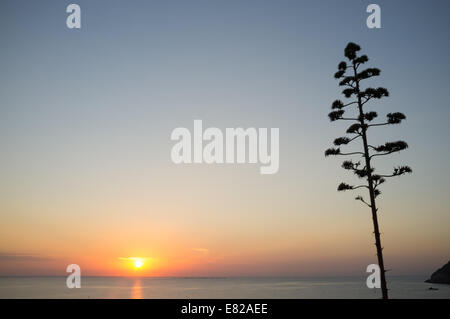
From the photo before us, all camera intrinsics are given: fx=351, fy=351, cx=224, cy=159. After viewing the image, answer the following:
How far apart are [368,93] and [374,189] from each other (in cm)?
511

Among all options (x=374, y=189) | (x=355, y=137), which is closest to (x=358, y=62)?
(x=355, y=137)

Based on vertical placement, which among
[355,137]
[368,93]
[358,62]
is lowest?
[355,137]
